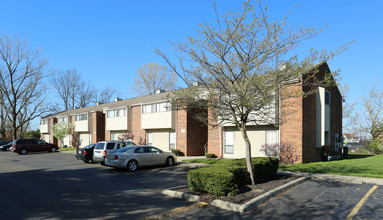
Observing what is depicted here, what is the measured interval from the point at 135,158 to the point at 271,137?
370 inches

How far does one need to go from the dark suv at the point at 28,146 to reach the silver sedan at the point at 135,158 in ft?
70.6

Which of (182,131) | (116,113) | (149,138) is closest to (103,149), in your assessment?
(182,131)

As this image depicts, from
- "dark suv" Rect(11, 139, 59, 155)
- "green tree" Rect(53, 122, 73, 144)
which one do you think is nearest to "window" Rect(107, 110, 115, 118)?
"dark suv" Rect(11, 139, 59, 155)

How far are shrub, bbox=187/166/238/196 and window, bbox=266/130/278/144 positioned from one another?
35.0 ft

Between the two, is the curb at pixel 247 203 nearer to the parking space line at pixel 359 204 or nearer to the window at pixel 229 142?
the parking space line at pixel 359 204

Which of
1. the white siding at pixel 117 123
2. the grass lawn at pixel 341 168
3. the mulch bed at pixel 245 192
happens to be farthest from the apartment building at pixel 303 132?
the white siding at pixel 117 123

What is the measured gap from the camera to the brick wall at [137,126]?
93.5 feet

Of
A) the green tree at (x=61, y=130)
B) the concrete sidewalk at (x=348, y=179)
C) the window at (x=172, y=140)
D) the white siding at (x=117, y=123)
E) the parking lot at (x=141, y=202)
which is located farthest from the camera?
the green tree at (x=61, y=130)

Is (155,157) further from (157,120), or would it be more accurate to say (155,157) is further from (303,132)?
(157,120)

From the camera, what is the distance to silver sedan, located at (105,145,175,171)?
1393 centimetres

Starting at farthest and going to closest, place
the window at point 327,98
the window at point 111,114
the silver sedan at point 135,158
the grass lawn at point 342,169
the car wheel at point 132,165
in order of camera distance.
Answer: the window at point 111,114 < the window at point 327,98 < the car wheel at point 132,165 < the silver sedan at point 135,158 < the grass lawn at point 342,169

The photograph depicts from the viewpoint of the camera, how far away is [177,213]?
6434mm

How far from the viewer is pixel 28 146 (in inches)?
1204

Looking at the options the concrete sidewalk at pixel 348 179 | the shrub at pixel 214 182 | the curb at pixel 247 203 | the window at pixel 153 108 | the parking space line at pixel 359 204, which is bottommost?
the concrete sidewalk at pixel 348 179
